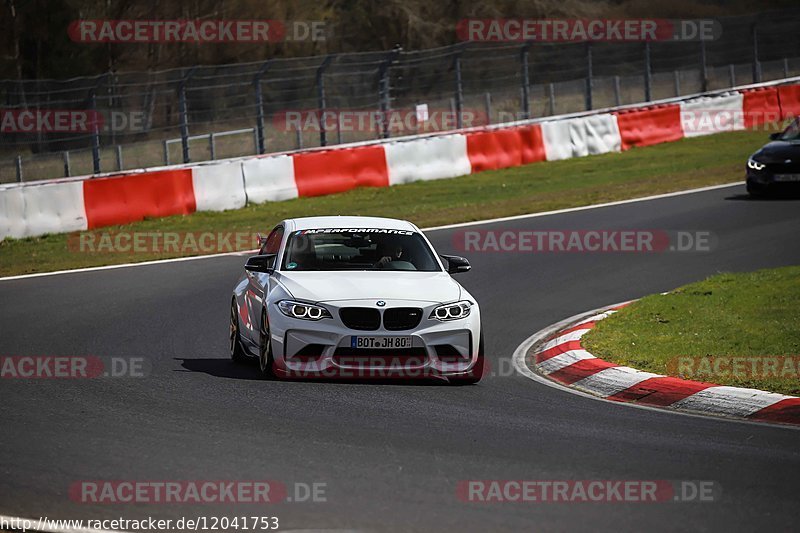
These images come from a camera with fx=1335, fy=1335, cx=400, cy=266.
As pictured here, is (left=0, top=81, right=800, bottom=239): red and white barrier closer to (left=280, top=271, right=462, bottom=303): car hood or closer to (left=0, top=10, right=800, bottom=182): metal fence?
(left=0, top=10, right=800, bottom=182): metal fence

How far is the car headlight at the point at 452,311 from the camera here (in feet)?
33.5

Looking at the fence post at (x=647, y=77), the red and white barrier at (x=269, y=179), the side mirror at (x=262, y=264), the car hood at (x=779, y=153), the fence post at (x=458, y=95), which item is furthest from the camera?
the fence post at (x=647, y=77)

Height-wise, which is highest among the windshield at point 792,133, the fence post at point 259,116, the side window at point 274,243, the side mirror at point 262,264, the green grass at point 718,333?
the fence post at point 259,116

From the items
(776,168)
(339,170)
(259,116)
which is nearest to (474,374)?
(776,168)

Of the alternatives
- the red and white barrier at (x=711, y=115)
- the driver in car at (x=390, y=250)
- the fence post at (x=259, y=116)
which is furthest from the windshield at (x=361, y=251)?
the red and white barrier at (x=711, y=115)

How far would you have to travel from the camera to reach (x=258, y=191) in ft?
79.1

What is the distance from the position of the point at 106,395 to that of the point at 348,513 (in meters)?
3.78

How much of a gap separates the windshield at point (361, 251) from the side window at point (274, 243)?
29 cm

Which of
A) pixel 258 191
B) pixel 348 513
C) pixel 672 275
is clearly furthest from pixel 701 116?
pixel 348 513

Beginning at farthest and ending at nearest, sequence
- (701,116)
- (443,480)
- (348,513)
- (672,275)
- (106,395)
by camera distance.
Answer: (701,116) < (672,275) < (106,395) < (443,480) < (348,513)

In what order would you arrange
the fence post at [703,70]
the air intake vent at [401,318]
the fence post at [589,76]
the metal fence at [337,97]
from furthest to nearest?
the fence post at [703,70] < the fence post at [589,76] < the metal fence at [337,97] < the air intake vent at [401,318]

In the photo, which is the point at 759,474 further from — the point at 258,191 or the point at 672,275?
the point at 258,191

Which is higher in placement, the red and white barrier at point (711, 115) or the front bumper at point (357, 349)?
the red and white barrier at point (711, 115)

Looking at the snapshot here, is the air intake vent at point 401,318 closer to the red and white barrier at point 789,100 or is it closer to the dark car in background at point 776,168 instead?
the dark car in background at point 776,168
